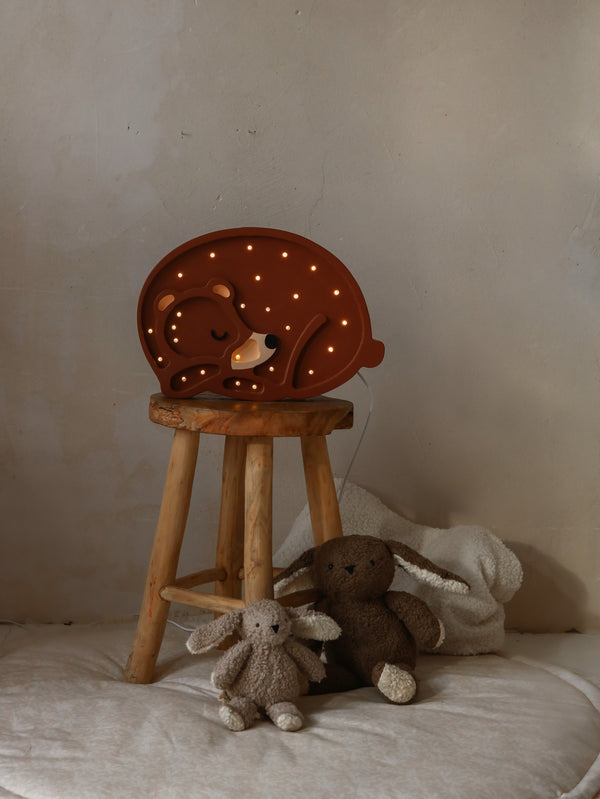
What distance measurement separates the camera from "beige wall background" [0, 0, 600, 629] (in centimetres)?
156

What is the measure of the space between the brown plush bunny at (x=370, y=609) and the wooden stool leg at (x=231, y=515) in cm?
18

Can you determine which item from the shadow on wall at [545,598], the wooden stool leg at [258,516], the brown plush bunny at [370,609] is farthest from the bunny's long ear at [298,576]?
the shadow on wall at [545,598]

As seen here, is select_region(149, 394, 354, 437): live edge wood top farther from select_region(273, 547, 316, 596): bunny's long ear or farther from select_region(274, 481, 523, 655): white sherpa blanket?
select_region(274, 481, 523, 655): white sherpa blanket

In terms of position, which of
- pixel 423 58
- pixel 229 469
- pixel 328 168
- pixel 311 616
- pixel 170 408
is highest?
pixel 423 58

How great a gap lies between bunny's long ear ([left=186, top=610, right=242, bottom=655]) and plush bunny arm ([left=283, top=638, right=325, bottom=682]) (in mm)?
79

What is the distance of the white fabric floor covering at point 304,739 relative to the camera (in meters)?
0.96

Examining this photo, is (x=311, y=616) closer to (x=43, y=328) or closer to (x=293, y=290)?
(x=293, y=290)

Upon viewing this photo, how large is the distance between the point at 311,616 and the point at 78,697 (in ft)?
1.20

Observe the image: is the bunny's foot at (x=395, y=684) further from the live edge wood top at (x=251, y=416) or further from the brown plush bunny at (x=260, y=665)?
the live edge wood top at (x=251, y=416)

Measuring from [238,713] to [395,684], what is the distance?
0.79ft

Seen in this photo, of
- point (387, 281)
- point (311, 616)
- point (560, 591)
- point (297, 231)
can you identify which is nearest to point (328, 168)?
point (297, 231)

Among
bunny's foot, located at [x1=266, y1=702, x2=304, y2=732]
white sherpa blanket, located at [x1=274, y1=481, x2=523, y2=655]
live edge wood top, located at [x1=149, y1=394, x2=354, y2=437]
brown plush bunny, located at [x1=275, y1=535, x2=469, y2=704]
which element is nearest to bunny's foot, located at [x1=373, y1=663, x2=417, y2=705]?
brown plush bunny, located at [x1=275, y1=535, x2=469, y2=704]

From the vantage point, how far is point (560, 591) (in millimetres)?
1709

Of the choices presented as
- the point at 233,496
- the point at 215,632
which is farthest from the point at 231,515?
the point at 215,632
